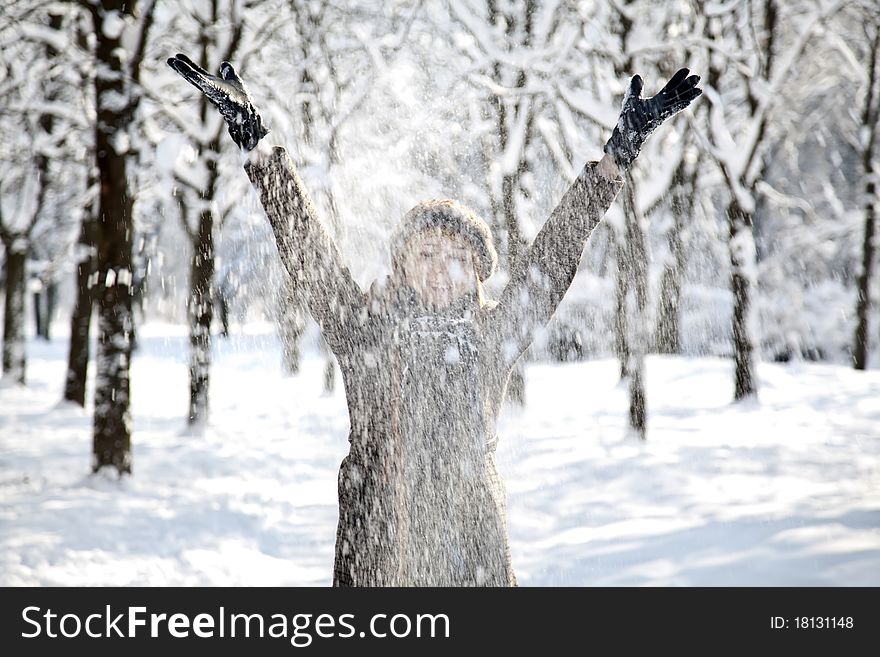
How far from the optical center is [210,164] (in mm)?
8938

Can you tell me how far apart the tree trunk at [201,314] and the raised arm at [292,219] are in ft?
23.3

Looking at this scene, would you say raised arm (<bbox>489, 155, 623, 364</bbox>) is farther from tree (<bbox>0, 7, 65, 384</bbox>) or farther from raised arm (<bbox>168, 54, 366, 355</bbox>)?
tree (<bbox>0, 7, 65, 384</bbox>)

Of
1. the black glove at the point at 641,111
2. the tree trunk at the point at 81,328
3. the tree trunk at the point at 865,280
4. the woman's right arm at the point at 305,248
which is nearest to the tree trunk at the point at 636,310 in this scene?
the black glove at the point at 641,111

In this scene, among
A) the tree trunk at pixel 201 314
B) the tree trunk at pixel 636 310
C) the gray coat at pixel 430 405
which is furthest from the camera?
the tree trunk at pixel 201 314

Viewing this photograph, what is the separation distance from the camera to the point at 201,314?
904 centimetres

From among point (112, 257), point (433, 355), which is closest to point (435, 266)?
point (433, 355)

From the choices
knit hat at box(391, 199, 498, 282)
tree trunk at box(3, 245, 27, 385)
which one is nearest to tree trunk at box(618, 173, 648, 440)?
knit hat at box(391, 199, 498, 282)

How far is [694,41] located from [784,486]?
5.40 metres

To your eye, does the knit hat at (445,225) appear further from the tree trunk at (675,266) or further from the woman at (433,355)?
the tree trunk at (675,266)

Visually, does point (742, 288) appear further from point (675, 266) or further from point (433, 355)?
point (433, 355)

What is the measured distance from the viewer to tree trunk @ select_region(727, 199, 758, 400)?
31.5ft

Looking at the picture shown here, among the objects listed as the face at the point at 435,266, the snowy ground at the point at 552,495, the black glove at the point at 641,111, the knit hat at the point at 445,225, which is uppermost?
the black glove at the point at 641,111

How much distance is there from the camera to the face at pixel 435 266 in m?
2.34
